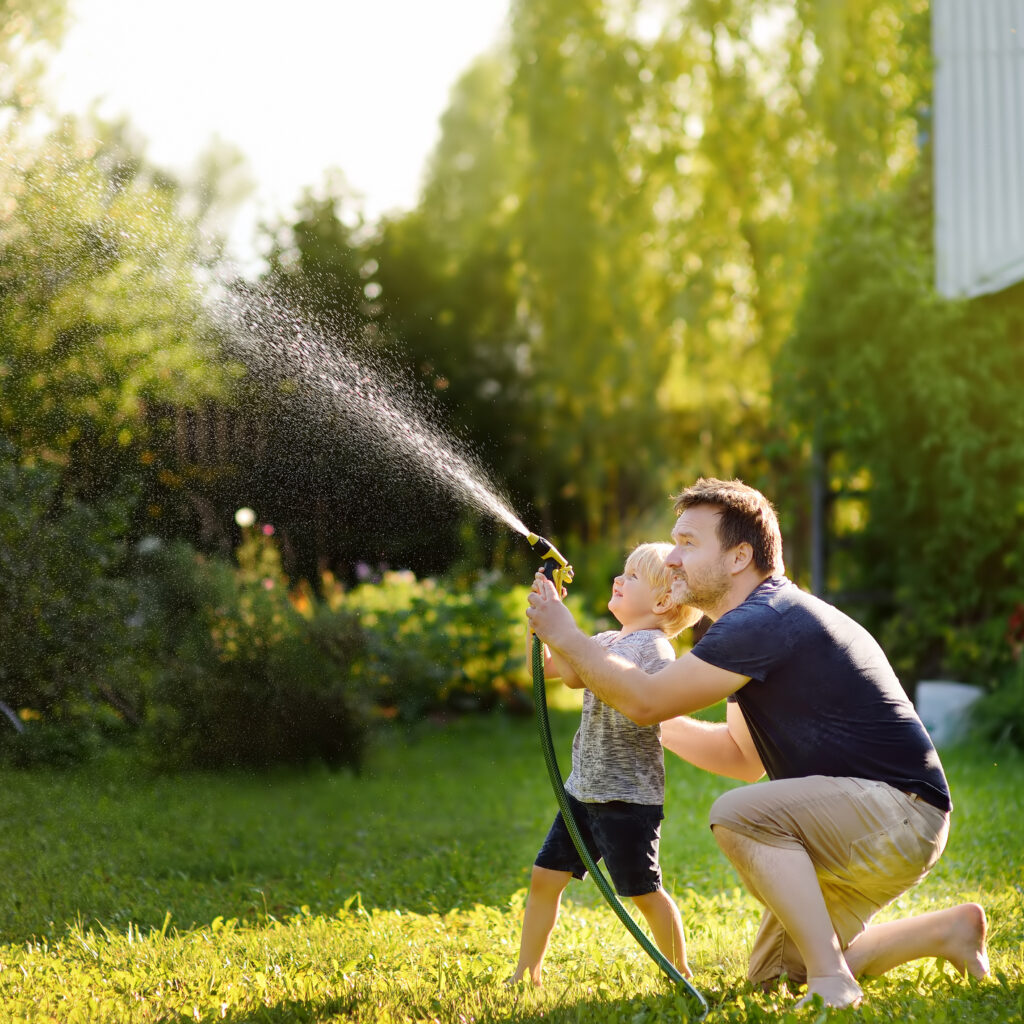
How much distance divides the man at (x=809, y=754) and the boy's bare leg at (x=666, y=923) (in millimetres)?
291

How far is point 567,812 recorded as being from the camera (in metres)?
2.79

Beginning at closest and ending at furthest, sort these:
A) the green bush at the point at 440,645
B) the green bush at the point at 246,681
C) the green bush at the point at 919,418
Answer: the green bush at the point at 246,681
the green bush at the point at 440,645
the green bush at the point at 919,418

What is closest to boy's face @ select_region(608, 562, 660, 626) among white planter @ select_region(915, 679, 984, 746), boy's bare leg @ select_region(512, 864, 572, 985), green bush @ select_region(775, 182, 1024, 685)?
boy's bare leg @ select_region(512, 864, 572, 985)

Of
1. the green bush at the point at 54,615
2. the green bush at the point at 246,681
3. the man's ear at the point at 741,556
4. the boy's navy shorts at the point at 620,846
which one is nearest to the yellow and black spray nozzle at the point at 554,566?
the man's ear at the point at 741,556

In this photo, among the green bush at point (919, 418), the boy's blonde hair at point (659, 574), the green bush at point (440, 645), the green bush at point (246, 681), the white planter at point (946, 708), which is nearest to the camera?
the boy's blonde hair at point (659, 574)

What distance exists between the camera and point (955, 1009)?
2502mm

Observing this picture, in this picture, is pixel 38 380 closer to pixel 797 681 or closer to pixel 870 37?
pixel 797 681

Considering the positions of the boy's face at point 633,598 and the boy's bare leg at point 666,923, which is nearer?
the boy's bare leg at point 666,923

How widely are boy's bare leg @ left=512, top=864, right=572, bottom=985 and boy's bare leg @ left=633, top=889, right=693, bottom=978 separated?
201 millimetres

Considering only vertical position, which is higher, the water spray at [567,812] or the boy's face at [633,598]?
the boy's face at [633,598]

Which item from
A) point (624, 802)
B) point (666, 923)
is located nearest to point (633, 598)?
point (624, 802)

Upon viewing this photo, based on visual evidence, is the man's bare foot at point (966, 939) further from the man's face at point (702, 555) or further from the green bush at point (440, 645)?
the green bush at point (440, 645)

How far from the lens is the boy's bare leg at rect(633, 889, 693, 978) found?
2.84 metres

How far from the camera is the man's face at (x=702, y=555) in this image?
278 cm
